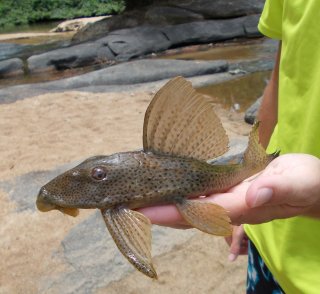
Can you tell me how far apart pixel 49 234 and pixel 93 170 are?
239 centimetres

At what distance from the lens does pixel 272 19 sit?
1674mm

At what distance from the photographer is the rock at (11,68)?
11.6 metres

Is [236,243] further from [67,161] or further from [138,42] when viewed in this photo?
[138,42]

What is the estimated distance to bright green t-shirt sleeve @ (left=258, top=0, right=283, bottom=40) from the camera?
1630mm

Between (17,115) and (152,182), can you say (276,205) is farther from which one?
(17,115)

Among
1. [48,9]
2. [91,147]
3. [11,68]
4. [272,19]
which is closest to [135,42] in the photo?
[11,68]

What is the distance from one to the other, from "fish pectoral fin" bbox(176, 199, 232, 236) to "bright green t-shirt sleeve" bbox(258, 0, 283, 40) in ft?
2.80

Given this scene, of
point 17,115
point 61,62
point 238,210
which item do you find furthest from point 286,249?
point 61,62

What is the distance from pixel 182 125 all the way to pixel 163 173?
140 millimetres

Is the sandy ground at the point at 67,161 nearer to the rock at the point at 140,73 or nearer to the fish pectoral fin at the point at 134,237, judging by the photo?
the rock at the point at 140,73

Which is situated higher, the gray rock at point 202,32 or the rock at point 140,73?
the rock at point 140,73

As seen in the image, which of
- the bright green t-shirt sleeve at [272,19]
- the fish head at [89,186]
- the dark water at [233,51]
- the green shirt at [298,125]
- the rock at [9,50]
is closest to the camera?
the fish head at [89,186]

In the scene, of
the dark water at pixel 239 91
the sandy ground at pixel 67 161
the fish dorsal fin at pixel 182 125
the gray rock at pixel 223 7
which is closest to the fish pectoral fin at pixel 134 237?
the fish dorsal fin at pixel 182 125

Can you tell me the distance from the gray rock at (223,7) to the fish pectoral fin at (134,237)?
48.0 feet
